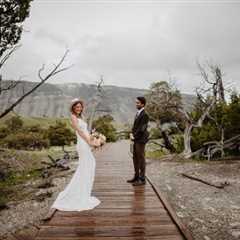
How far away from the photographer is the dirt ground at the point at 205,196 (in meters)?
7.89

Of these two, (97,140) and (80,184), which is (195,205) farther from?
(97,140)

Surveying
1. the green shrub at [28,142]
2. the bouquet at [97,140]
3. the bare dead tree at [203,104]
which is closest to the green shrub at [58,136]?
the green shrub at [28,142]

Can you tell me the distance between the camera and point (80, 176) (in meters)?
7.77

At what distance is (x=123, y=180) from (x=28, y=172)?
379 inches

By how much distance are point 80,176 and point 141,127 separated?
10.5 ft

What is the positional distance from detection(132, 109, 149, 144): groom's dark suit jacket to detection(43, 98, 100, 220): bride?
2.92 m

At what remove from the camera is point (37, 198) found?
1168cm

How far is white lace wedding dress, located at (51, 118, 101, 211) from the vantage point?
304 inches

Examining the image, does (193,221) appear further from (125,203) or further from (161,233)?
(161,233)

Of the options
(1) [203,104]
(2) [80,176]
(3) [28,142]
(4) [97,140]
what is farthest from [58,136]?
(4) [97,140]

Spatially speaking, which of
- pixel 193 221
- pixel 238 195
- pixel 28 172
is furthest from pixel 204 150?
pixel 193 221

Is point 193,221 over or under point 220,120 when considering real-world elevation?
under

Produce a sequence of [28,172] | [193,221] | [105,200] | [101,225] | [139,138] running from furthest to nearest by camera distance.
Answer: [28,172], [139,138], [105,200], [193,221], [101,225]

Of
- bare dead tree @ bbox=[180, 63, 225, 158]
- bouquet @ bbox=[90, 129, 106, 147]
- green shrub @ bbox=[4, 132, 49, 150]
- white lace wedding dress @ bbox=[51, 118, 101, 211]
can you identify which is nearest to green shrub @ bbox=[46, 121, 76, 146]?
green shrub @ bbox=[4, 132, 49, 150]
